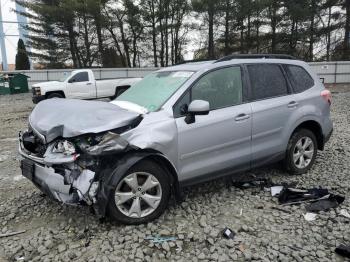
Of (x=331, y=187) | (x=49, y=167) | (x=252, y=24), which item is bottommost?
(x=331, y=187)

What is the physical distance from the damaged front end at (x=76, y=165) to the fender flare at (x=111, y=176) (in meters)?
0.04

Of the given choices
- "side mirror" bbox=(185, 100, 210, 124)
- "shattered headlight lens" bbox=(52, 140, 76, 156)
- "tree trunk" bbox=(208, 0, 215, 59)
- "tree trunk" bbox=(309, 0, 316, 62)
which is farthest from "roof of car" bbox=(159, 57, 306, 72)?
"tree trunk" bbox=(309, 0, 316, 62)

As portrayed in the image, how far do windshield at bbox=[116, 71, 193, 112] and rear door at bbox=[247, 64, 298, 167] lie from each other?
0.96m

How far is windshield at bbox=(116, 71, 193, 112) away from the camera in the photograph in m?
3.81

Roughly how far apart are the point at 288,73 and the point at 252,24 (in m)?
24.2

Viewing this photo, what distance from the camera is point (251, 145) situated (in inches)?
165

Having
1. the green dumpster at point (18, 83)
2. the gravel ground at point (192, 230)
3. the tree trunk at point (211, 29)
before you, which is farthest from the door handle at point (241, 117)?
the tree trunk at point (211, 29)

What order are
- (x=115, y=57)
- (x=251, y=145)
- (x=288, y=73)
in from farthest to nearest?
(x=115, y=57) < (x=288, y=73) < (x=251, y=145)

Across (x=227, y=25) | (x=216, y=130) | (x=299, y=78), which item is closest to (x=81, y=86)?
(x=299, y=78)

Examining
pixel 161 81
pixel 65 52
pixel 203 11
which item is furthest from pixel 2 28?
pixel 161 81

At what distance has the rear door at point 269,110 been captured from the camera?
13.9 feet

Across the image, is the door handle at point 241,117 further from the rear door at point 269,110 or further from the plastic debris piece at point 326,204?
the plastic debris piece at point 326,204

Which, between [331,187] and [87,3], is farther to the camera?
[87,3]

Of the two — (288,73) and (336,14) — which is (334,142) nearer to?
(288,73)
